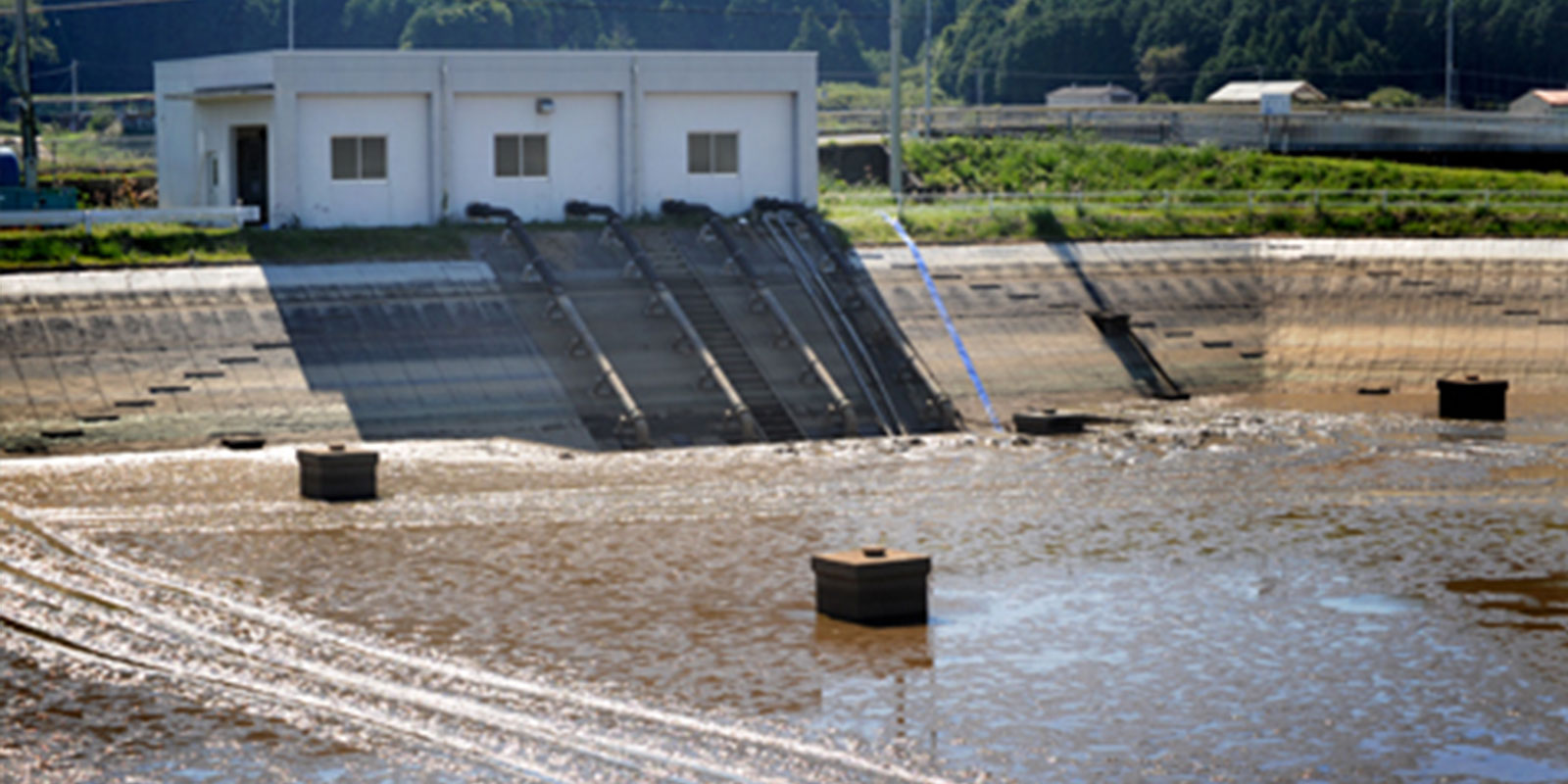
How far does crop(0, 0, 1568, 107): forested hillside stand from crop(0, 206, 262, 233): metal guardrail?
195ft

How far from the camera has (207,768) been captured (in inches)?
632

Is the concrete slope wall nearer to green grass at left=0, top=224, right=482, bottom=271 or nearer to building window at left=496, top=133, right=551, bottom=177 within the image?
green grass at left=0, top=224, right=482, bottom=271

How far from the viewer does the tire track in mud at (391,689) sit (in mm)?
16188

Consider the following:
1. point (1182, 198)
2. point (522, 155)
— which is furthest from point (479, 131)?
point (1182, 198)

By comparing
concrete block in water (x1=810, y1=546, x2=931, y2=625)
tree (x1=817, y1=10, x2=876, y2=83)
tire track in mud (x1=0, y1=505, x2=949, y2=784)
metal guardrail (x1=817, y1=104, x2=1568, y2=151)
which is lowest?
tire track in mud (x1=0, y1=505, x2=949, y2=784)

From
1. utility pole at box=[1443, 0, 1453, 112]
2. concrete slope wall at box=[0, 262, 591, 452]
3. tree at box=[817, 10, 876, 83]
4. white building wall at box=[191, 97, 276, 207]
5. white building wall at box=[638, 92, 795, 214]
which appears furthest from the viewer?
tree at box=[817, 10, 876, 83]

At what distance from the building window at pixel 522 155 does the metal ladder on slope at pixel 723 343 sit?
3678 millimetres

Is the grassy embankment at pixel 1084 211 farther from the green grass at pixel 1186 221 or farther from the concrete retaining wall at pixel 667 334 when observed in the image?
the concrete retaining wall at pixel 667 334

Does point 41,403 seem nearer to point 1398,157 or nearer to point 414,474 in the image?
point 414,474

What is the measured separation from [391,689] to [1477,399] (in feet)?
90.2

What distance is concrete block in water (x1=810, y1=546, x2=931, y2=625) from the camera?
843 inches

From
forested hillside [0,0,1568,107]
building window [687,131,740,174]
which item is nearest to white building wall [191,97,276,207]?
building window [687,131,740,174]

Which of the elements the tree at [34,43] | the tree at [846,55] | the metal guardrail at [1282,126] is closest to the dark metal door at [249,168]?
the metal guardrail at [1282,126]

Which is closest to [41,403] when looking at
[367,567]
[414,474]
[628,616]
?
[414,474]
